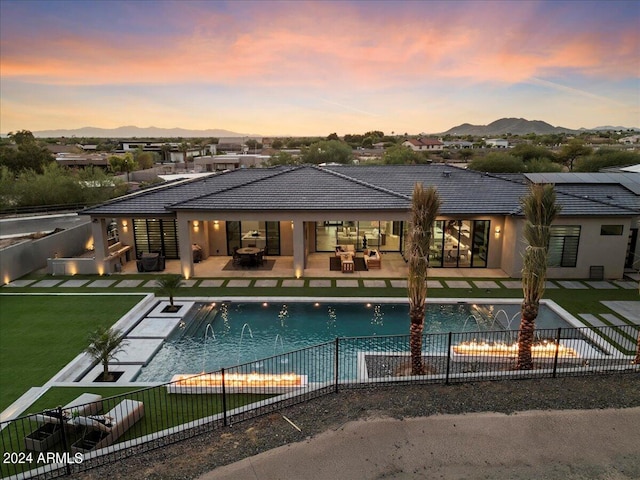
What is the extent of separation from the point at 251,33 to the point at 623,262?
3221 cm

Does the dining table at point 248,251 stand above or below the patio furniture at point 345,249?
above

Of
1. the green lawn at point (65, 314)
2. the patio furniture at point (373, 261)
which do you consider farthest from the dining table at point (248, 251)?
the patio furniture at point (373, 261)

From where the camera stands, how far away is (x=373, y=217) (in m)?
19.5

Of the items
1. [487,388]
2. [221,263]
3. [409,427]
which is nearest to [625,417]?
[487,388]

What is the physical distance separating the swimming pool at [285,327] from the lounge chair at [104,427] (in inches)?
99.8

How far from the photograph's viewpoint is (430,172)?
26281 millimetres

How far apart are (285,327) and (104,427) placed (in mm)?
7262

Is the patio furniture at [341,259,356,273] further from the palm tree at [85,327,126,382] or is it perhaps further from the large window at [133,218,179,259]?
the palm tree at [85,327,126,382]

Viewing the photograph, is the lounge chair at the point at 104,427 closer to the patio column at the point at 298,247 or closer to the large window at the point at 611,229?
the patio column at the point at 298,247

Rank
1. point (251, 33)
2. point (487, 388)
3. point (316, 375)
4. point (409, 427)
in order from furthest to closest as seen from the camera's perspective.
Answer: point (251, 33) → point (316, 375) → point (487, 388) → point (409, 427)

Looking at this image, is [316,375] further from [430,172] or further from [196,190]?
[430,172]

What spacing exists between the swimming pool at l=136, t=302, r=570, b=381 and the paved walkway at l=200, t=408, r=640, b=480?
3261mm

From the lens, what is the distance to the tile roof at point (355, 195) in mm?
19547

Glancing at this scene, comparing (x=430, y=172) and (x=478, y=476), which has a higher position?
(x=430, y=172)
